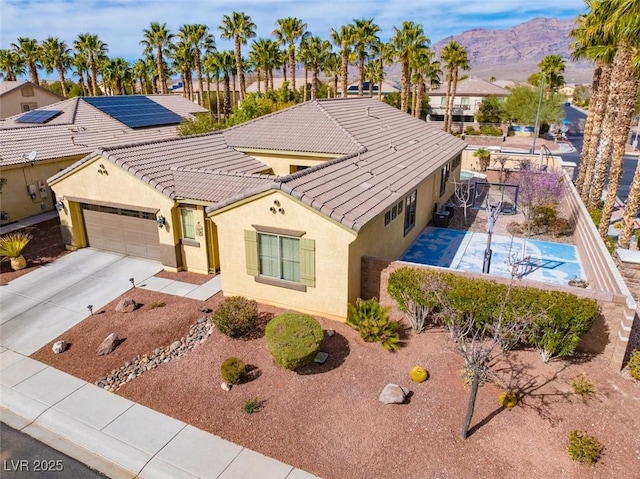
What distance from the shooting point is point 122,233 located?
65.1 feet

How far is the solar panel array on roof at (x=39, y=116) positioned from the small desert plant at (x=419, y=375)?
3437 centimetres

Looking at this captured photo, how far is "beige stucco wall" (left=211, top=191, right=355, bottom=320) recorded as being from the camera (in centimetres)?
1350

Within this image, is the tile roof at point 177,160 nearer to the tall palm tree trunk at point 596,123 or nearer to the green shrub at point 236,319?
the green shrub at point 236,319

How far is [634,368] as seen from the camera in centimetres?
1168

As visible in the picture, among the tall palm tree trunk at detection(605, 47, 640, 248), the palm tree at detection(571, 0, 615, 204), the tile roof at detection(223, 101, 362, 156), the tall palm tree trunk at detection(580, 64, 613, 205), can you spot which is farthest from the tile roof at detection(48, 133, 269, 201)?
the tall palm tree trunk at detection(580, 64, 613, 205)

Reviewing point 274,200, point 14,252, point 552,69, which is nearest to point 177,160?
point 14,252

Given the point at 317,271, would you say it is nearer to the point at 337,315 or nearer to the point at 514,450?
the point at 337,315

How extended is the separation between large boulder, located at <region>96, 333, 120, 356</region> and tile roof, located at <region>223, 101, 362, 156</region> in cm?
1276

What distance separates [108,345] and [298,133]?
14613 mm

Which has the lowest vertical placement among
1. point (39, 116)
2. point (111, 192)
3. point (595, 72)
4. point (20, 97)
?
point (111, 192)

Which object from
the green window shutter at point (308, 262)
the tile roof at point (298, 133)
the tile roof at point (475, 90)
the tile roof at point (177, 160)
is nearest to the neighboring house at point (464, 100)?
the tile roof at point (475, 90)

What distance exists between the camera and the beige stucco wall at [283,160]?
22.9 m

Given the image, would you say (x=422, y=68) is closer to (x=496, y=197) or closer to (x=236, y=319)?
(x=496, y=197)

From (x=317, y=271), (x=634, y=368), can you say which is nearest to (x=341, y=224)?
(x=317, y=271)
